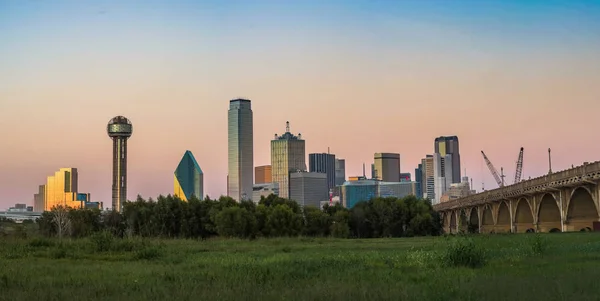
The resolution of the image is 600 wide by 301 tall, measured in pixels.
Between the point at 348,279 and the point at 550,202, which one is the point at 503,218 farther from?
the point at 348,279

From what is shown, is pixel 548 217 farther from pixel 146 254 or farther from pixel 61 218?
pixel 146 254

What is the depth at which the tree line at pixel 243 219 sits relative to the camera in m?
90.1

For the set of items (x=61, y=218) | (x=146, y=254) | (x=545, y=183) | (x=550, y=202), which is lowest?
(x=146, y=254)

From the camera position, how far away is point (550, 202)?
99312 mm

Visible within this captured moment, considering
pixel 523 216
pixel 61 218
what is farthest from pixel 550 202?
pixel 61 218

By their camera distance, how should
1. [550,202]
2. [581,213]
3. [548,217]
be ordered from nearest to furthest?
[581,213] → [550,202] → [548,217]

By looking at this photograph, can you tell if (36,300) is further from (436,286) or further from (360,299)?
(436,286)

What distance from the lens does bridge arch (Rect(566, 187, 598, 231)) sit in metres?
85.8

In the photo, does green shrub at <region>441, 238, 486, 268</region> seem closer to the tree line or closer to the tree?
the tree line

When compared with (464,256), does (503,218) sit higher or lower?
lower

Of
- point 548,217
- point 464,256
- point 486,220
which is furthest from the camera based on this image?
point 486,220

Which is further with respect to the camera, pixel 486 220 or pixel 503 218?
pixel 486 220

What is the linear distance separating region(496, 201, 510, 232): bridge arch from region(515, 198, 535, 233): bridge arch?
25.7ft

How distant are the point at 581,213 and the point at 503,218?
149ft
